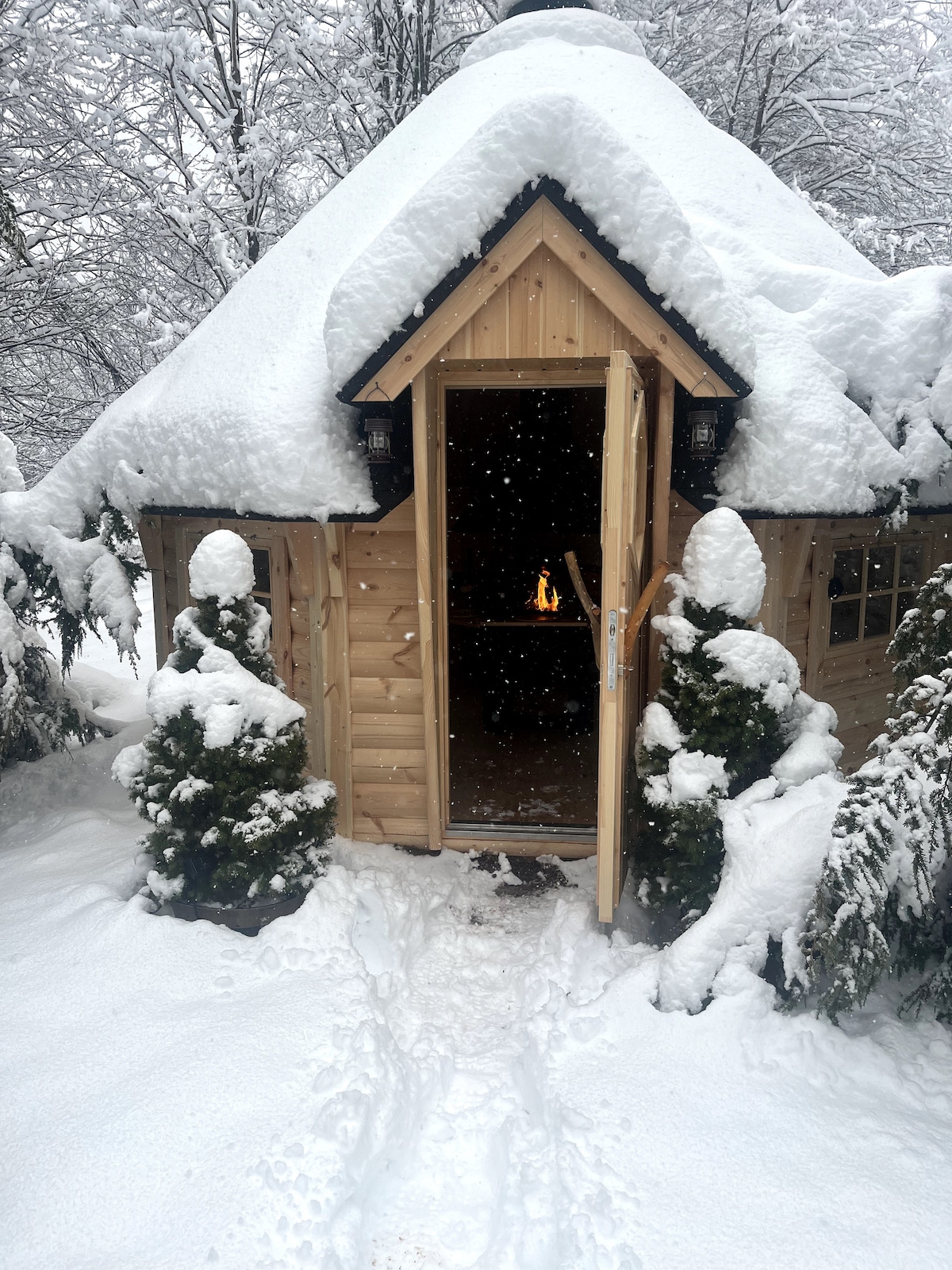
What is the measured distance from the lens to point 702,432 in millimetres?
4836

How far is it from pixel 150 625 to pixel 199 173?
1054cm

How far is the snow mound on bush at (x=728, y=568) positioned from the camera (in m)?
4.51

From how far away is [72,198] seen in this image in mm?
10336

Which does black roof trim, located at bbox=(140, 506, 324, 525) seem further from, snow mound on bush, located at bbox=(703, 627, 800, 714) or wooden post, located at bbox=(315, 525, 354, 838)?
snow mound on bush, located at bbox=(703, 627, 800, 714)

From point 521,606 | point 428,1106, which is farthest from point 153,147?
point 428,1106

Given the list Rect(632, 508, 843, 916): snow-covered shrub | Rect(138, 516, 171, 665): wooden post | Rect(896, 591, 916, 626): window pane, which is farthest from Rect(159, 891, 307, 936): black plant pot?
Rect(896, 591, 916, 626): window pane

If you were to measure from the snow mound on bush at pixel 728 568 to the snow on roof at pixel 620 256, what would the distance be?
21.3 inches

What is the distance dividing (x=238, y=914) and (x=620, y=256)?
4065 mm

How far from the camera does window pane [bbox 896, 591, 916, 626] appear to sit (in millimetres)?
6652

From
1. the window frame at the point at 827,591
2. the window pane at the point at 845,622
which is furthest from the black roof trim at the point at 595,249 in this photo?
the window pane at the point at 845,622

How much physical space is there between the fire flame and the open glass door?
5.32 meters

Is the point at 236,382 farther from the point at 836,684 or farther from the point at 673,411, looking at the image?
the point at 836,684

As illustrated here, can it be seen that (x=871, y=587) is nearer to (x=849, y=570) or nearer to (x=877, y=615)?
(x=877, y=615)

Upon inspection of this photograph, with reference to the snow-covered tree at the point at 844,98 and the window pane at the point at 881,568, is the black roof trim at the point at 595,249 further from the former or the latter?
the snow-covered tree at the point at 844,98
